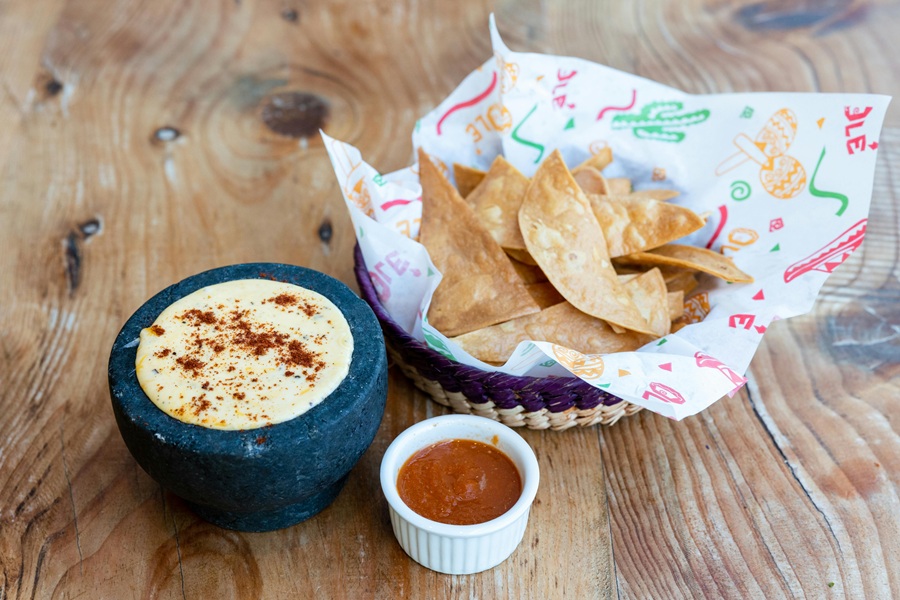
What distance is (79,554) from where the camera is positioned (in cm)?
132

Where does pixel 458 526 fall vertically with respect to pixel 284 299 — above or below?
below

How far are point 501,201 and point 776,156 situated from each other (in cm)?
55

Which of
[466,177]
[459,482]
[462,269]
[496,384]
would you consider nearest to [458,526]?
[459,482]

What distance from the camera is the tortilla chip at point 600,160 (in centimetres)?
181

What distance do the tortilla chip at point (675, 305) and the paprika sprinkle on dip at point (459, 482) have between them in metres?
0.45

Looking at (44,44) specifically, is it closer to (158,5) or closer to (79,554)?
(158,5)

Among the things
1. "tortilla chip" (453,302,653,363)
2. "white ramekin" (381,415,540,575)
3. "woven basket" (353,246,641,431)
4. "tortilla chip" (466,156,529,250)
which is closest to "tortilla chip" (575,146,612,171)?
"tortilla chip" (466,156,529,250)

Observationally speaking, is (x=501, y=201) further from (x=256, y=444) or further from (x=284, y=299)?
(x=256, y=444)

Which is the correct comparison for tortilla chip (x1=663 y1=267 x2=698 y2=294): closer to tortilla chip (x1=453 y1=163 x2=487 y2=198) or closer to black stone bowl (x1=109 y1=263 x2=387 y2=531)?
tortilla chip (x1=453 y1=163 x2=487 y2=198)

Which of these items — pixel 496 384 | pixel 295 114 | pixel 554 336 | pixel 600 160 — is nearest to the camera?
pixel 496 384

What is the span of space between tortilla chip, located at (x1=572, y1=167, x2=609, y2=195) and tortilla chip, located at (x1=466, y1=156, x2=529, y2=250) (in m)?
0.14

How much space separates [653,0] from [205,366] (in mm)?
2157

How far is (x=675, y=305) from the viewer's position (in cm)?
159

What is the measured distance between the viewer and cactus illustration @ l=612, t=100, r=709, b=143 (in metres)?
1.84
